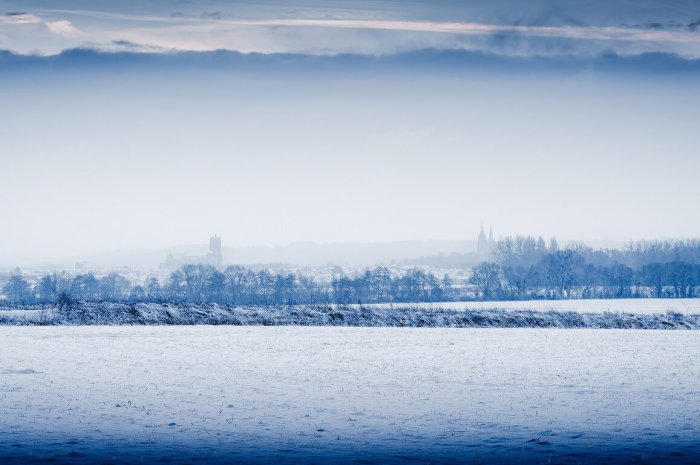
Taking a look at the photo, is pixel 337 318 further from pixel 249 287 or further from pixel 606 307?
pixel 249 287

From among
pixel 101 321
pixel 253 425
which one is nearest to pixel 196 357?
pixel 253 425

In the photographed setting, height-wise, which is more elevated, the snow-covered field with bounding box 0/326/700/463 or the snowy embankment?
the snowy embankment

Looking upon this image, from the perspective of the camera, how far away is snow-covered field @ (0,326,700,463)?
554 inches

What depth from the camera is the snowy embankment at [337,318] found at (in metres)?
52.4

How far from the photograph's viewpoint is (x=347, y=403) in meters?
19.4

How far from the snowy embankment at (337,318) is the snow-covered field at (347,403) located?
16568 mm

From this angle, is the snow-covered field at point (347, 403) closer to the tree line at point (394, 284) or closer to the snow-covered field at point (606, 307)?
the snow-covered field at point (606, 307)

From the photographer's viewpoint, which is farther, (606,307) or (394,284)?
(394,284)

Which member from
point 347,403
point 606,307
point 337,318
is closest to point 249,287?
point 606,307

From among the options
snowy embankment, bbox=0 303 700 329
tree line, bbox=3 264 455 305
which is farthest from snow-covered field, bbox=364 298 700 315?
tree line, bbox=3 264 455 305

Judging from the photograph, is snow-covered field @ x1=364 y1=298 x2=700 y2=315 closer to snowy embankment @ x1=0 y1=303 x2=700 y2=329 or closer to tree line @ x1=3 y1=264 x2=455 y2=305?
snowy embankment @ x1=0 y1=303 x2=700 y2=329

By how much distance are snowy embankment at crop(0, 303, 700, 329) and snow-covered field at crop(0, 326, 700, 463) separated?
1657cm

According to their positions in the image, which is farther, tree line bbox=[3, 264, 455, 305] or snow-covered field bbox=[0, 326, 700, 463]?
tree line bbox=[3, 264, 455, 305]

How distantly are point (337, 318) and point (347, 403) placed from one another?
3571 cm
